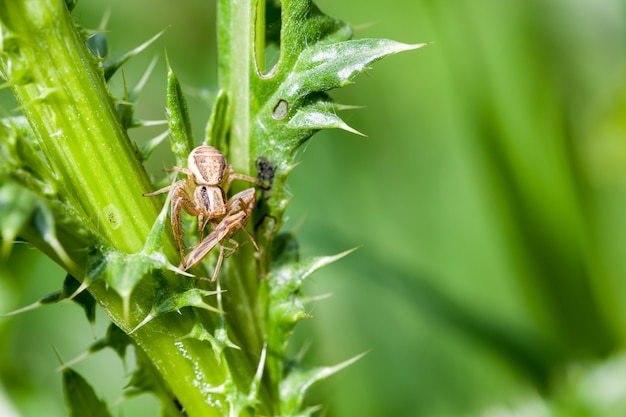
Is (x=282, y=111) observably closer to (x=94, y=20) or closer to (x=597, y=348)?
(x=597, y=348)

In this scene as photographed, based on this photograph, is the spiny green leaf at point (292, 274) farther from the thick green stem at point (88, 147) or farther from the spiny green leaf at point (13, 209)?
the spiny green leaf at point (13, 209)

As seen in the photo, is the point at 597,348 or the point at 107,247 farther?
the point at 597,348

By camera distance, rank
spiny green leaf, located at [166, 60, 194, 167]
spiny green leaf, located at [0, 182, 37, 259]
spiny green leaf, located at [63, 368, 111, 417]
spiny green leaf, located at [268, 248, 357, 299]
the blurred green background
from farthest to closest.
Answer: the blurred green background
spiny green leaf, located at [268, 248, 357, 299]
spiny green leaf, located at [63, 368, 111, 417]
spiny green leaf, located at [166, 60, 194, 167]
spiny green leaf, located at [0, 182, 37, 259]

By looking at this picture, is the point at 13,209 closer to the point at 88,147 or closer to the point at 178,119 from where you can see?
the point at 88,147

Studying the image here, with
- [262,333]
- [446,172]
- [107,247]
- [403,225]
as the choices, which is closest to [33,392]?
[262,333]

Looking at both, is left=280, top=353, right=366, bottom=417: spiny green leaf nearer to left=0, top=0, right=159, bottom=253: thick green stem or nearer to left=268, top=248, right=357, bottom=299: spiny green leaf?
left=268, top=248, right=357, bottom=299: spiny green leaf

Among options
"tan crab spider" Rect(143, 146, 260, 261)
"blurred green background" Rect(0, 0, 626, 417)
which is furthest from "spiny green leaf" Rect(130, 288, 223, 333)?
"blurred green background" Rect(0, 0, 626, 417)

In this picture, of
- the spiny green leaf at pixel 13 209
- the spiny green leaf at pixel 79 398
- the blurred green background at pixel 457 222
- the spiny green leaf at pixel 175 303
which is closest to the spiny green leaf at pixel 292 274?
the spiny green leaf at pixel 175 303
